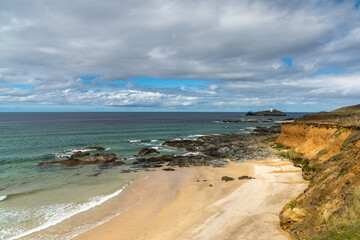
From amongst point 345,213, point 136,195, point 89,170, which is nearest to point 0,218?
point 136,195

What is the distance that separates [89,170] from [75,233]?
647 inches

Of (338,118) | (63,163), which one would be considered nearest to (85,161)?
(63,163)

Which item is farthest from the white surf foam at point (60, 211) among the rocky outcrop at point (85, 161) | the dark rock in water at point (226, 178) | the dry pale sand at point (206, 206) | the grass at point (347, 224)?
the grass at point (347, 224)

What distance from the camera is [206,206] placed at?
15547mm

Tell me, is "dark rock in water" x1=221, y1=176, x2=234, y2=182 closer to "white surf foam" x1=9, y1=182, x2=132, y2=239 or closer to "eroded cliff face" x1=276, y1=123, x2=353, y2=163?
"eroded cliff face" x1=276, y1=123, x2=353, y2=163

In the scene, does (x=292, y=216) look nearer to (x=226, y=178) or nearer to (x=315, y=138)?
(x=226, y=178)

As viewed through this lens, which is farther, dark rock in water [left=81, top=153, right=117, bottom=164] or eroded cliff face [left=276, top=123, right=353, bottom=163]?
dark rock in water [left=81, top=153, right=117, bottom=164]

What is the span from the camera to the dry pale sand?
1198 cm

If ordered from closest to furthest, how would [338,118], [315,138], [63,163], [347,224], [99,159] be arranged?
[347,224] → [315,138] → [63,163] → [99,159] → [338,118]

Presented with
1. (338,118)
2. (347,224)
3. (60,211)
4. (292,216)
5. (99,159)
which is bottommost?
(60,211)

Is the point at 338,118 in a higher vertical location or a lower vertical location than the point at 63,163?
higher

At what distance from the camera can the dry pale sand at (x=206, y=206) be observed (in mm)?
11984

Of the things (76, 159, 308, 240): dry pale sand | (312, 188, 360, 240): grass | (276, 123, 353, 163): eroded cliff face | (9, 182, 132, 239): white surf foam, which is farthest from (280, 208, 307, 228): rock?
(9, 182, 132, 239): white surf foam

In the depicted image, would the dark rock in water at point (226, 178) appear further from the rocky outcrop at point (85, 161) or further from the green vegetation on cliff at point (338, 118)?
the rocky outcrop at point (85, 161)
